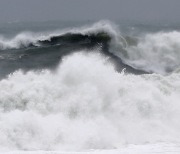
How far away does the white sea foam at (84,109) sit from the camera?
503 inches

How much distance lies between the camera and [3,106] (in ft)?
46.1

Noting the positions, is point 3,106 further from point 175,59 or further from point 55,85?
point 175,59

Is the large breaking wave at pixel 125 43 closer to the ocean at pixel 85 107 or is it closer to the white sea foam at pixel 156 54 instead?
the white sea foam at pixel 156 54

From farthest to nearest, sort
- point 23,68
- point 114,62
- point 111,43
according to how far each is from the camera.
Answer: point 111,43
point 114,62
point 23,68

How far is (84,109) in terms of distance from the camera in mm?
14328

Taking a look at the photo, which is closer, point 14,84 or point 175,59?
point 14,84

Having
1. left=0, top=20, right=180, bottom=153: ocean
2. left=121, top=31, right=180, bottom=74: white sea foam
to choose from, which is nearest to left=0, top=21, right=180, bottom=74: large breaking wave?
left=121, top=31, right=180, bottom=74: white sea foam

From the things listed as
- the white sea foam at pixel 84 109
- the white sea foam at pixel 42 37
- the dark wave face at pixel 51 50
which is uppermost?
the white sea foam at pixel 42 37

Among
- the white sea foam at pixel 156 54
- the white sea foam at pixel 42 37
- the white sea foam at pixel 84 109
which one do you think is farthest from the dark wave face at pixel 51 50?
the white sea foam at pixel 84 109

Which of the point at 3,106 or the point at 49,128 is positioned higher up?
the point at 3,106

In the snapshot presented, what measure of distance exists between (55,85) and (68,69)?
42.5 inches

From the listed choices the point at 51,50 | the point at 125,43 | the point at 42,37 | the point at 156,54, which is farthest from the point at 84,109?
the point at 42,37

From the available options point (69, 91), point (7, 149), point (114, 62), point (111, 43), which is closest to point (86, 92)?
point (69, 91)

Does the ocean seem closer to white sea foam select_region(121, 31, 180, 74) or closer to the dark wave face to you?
the dark wave face
